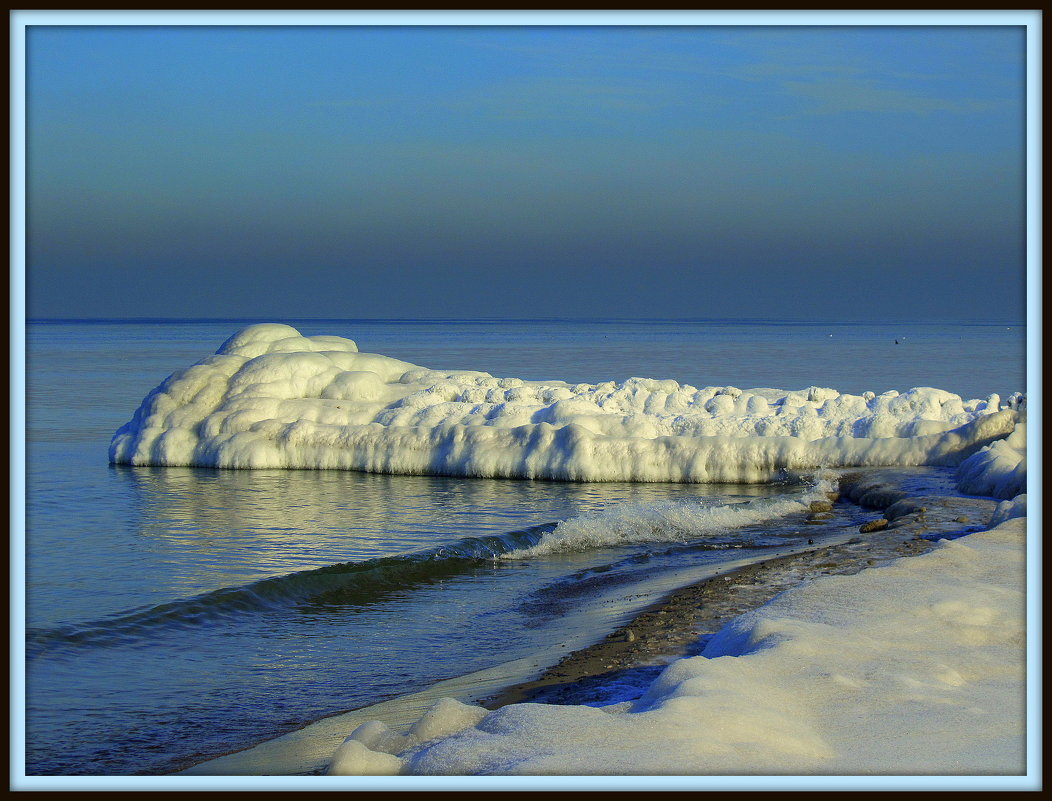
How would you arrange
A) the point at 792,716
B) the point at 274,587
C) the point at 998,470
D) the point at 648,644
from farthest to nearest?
the point at 998,470 < the point at 274,587 < the point at 648,644 < the point at 792,716

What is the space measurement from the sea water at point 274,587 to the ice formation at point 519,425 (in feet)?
1.97

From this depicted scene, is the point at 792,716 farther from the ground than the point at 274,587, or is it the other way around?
the point at 792,716

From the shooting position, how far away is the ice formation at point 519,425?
22.8 m

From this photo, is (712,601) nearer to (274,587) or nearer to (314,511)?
(274,587)

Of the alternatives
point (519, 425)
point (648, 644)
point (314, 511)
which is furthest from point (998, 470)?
point (314, 511)

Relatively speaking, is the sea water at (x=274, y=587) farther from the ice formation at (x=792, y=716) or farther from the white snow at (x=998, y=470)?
the white snow at (x=998, y=470)

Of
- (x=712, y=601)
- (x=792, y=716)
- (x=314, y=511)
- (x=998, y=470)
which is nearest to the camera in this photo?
(x=792, y=716)

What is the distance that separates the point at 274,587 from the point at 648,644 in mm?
6133

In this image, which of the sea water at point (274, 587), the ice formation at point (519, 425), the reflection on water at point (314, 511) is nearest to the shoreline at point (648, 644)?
the sea water at point (274, 587)

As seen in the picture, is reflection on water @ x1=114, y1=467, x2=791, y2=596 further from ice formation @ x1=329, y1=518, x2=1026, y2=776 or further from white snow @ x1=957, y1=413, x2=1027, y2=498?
Result: ice formation @ x1=329, y1=518, x2=1026, y2=776

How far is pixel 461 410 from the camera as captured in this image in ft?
80.9

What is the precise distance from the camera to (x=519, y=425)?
24016mm

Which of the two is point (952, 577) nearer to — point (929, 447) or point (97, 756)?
point (97, 756)

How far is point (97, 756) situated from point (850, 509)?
14.2 meters
